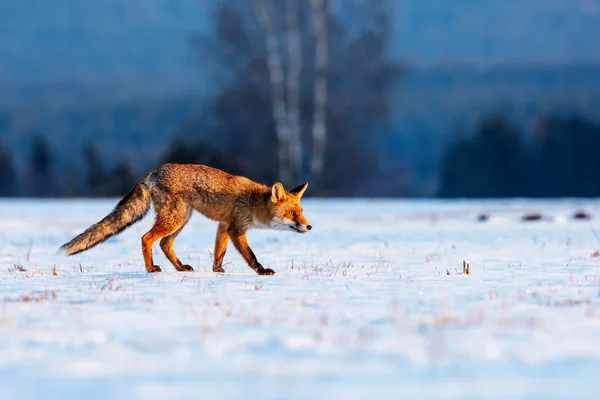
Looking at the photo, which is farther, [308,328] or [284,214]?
[284,214]

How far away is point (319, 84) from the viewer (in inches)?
1117

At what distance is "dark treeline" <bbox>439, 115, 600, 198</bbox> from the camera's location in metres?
44.3

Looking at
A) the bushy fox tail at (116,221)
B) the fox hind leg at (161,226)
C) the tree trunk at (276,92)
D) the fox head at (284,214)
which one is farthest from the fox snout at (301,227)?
the tree trunk at (276,92)

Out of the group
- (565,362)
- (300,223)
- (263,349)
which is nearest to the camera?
(565,362)

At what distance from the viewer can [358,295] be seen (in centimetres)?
704

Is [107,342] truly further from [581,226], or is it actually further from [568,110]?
[568,110]

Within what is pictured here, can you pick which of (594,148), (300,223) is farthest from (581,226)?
(594,148)

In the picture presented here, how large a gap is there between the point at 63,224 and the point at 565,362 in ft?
50.8

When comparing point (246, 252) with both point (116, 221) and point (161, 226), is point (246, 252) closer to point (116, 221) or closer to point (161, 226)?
point (161, 226)

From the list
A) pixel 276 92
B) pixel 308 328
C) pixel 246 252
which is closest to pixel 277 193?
pixel 246 252

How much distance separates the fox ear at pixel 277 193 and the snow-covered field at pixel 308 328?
854 millimetres

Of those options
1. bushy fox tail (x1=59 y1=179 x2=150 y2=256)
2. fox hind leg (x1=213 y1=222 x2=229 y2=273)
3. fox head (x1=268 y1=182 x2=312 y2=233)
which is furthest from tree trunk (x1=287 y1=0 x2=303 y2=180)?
bushy fox tail (x1=59 y1=179 x2=150 y2=256)

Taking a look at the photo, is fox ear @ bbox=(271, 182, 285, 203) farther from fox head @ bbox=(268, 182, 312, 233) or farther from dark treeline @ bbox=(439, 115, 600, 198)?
dark treeline @ bbox=(439, 115, 600, 198)

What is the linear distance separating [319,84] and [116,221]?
2001 cm
